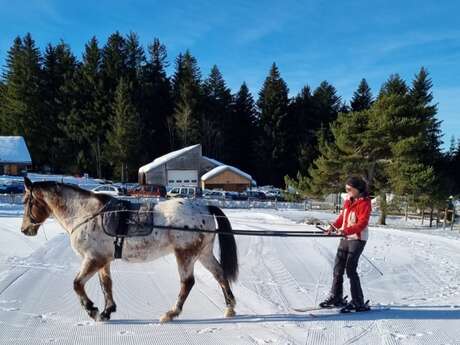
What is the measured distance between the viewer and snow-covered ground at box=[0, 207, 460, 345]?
14.4ft

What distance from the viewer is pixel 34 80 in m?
55.6

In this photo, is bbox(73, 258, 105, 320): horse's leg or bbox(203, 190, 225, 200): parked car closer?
bbox(73, 258, 105, 320): horse's leg

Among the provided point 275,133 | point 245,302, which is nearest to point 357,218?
point 245,302

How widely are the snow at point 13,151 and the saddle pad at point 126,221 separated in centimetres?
4647

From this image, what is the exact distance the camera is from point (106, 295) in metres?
5.20

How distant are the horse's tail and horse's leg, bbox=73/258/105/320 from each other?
1.58 meters

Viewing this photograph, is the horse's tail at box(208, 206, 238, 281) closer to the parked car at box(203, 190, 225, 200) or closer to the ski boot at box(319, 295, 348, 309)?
the ski boot at box(319, 295, 348, 309)

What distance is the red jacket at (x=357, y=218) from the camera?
532 cm

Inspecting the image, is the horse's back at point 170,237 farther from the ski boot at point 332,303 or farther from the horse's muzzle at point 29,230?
the ski boot at point 332,303

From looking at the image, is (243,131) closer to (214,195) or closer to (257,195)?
Answer: (257,195)

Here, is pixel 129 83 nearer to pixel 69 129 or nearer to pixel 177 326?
pixel 69 129

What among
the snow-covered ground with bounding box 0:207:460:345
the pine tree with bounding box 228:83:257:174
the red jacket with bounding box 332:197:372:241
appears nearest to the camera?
the snow-covered ground with bounding box 0:207:460:345

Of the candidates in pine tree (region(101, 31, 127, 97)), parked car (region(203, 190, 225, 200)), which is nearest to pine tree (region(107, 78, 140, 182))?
pine tree (region(101, 31, 127, 97))

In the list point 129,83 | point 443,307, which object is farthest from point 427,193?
point 129,83
